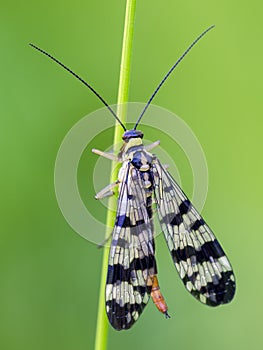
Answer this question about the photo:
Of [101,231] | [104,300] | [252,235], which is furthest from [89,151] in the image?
[104,300]

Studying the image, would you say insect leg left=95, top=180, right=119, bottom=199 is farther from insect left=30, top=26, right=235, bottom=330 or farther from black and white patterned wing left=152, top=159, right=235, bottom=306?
black and white patterned wing left=152, top=159, right=235, bottom=306

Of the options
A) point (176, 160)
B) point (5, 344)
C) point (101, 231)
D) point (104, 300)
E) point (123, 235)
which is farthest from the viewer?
point (176, 160)

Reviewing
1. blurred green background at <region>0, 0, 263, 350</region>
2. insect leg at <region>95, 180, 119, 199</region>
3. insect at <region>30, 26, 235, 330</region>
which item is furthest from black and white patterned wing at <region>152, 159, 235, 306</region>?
blurred green background at <region>0, 0, 263, 350</region>

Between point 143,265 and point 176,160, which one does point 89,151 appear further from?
point 143,265

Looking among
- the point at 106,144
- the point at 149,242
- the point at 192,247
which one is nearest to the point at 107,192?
the point at 149,242

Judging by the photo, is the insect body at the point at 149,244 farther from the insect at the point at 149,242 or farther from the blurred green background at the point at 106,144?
the blurred green background at the point at 106,144

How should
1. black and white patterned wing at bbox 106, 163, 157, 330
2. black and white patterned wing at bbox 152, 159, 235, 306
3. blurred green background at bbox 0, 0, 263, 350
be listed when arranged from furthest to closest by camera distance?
1. blurred green background at bbox 0, 0, 263, 350
2. black and white patterned wing at bbox 152, 159, 235, 306
3. black and white patterned wing at bbox 106, 163, 157, 330

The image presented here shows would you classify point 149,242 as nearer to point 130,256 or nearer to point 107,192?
point 130,256
